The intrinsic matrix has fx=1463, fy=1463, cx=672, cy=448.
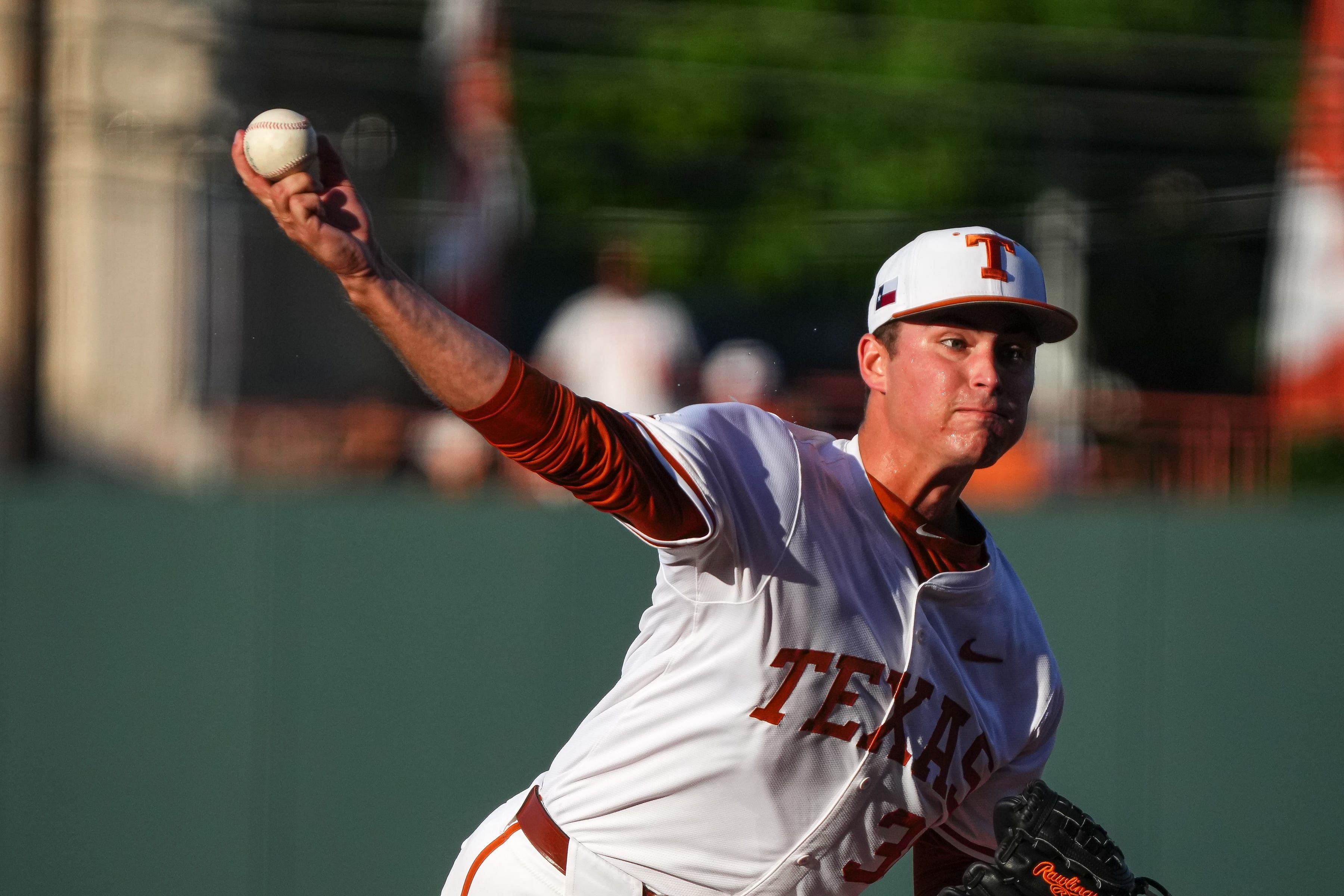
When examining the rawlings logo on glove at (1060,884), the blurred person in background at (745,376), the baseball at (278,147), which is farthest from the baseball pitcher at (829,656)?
the blurred person in background at (745,376)

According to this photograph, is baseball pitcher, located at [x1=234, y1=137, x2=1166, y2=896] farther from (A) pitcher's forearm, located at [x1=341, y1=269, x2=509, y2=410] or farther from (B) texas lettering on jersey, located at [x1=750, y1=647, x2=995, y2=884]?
(A) pitcher's forearm, located at [x1=341, y1=269, x2=509, y2=410]

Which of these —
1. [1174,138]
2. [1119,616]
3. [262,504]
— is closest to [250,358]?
[262,504]

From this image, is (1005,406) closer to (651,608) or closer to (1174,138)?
(651,608)

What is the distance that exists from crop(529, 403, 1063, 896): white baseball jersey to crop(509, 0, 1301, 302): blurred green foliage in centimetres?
819

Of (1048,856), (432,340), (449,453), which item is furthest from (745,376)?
(432,340)

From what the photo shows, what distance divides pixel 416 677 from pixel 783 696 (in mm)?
2881

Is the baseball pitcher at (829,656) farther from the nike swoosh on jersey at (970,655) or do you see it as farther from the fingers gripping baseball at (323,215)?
the fingers gripping baseball at (323,215)

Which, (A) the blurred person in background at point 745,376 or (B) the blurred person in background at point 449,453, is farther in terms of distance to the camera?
(B) the blurred person in background at point 449,453

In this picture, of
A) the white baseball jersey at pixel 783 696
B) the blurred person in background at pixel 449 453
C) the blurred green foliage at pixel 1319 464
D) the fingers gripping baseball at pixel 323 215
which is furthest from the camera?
the blurred green foliage at pixel 1319 464

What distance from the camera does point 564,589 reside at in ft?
16.9

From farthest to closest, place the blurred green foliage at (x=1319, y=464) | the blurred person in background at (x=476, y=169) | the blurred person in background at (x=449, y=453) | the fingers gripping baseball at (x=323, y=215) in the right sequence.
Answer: the blurred person in background at (x=476, y=169) → the blurred green foliage at (x=1319, y=464) → the blurred person in background at (x=449, y=453) → the fingers gripping baseball at (x=323, y=215)

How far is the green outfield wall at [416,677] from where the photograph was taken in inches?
194

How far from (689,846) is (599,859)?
166 millimetres

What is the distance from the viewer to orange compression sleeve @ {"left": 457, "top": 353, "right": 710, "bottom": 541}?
2.01 m
